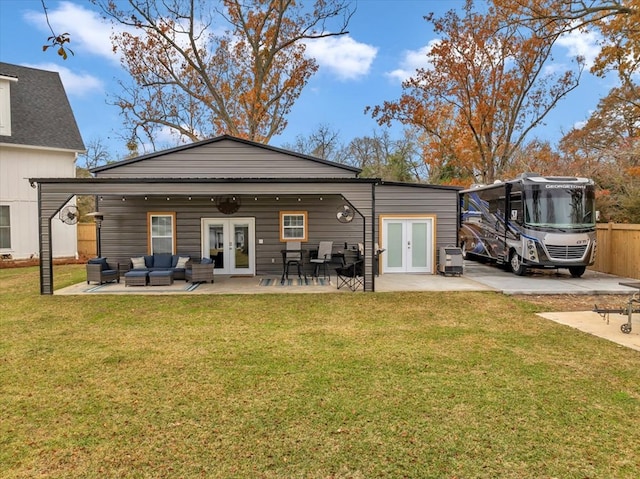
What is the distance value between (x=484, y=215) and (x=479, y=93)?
6.87m

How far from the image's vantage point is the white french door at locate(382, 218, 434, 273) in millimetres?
12750

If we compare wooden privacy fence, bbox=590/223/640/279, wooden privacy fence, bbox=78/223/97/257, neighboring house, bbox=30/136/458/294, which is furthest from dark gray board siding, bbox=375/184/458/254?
wooden privacy fence, bbox=78/223/97/257

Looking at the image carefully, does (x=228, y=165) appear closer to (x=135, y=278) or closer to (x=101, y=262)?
(x=135, y=278)

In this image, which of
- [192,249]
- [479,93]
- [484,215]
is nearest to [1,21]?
[192,249]

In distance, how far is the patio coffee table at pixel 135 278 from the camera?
10.3 meters

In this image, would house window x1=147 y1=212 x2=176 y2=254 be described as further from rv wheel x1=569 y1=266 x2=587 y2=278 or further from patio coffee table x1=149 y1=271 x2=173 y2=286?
rv wheel x1=569 y1=266 x2=587 y2=278

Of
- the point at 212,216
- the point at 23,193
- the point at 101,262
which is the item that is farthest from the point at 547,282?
the point at 23,193

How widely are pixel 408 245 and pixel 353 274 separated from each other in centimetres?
359

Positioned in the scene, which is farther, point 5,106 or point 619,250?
point 5,106

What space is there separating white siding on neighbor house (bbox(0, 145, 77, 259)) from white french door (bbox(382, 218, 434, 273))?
12.3 meters

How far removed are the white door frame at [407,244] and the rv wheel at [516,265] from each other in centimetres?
229

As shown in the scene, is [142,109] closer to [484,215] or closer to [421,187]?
[421,187]

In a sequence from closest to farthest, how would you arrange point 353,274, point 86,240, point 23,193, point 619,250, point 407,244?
point 353,274, point 619,250, point 407,244, point 23,193, point 86,240

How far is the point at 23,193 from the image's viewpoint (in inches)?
590
